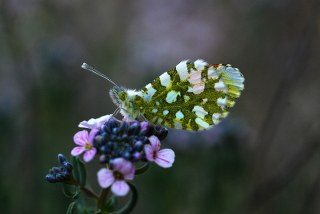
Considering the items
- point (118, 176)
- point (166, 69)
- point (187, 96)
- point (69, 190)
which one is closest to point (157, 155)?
point (118, 176)

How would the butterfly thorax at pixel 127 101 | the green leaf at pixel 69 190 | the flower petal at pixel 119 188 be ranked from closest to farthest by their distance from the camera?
the flower petal at pixel 119 188 → the green leaf at pixel 69 190 → the butterfly thorax at pixel 127 101

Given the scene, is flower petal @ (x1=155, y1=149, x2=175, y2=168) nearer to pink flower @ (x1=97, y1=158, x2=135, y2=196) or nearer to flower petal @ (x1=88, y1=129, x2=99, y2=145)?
pink flower @ (x1=97, y1=158, x2=135, y2=196)

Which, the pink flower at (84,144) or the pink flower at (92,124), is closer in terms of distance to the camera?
the pink flower at (84,144)

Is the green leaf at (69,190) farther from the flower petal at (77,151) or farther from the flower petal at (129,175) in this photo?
the flower petal at (129,175)

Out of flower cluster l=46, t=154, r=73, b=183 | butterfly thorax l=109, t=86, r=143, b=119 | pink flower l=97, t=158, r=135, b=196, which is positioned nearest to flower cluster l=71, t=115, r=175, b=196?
pink flower l=97, t=158, r=135, b=196

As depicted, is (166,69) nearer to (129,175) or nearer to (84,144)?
(84,144)

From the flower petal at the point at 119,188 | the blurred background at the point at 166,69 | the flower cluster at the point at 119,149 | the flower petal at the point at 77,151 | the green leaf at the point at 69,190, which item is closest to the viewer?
the flower petal at the point at 119,188

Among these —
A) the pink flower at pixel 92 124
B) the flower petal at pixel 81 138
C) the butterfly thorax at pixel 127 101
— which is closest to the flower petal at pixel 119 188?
the flower petal at pixel 81 138
